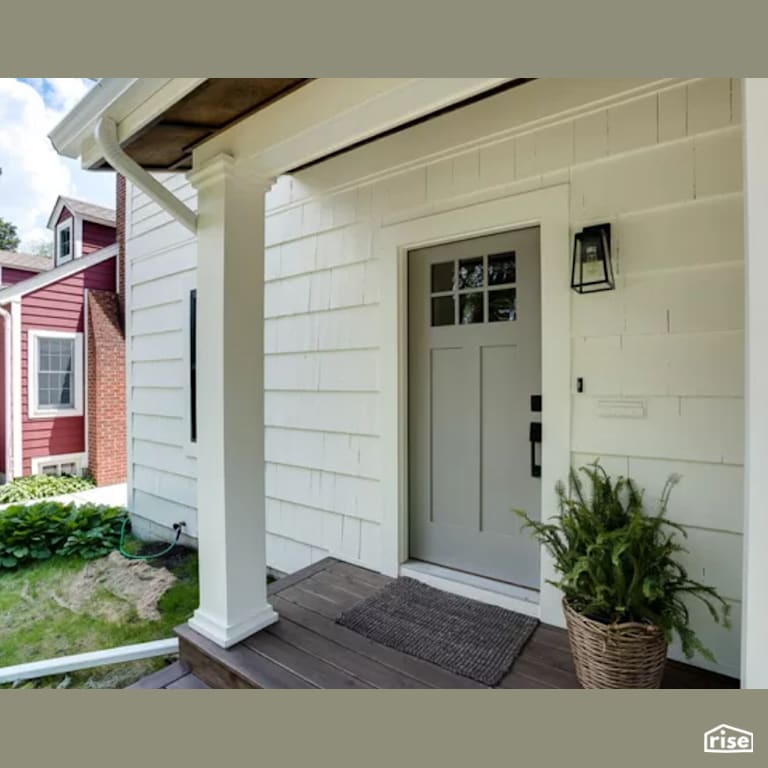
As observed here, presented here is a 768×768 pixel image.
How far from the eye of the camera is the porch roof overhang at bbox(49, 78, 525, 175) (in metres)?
1.47

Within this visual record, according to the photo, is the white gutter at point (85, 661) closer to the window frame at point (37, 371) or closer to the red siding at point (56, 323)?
Result: the red siding at point (56, 323)

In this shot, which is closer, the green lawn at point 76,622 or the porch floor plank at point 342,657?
the porch floor plank at point 342,657

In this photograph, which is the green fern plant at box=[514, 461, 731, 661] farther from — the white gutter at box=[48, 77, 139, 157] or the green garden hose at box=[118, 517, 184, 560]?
the green garden hose at box=[118, 517, 184, 560]

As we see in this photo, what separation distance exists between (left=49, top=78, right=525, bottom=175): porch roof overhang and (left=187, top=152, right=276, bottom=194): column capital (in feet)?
0.15

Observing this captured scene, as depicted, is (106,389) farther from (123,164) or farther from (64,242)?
(123,164)

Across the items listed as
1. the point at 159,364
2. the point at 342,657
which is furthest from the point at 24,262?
the point at 342,657

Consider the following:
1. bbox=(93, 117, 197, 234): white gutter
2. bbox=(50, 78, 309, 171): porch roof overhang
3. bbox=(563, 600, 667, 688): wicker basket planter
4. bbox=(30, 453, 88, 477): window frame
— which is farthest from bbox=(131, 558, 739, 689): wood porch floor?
bbox=(30, 453, 88, 477): window frame

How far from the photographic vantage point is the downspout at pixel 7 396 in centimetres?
652

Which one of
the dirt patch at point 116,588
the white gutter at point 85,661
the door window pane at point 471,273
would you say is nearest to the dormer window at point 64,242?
the dirt patch at point 116,588

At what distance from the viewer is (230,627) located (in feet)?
6.31

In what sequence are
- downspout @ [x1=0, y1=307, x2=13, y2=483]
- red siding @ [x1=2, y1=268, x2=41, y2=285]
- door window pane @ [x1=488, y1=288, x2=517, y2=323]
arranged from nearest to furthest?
door window pane @ [x1=488, y1=288, x2=517, y2=323]
downspout @ [x1=0, y1=307, x2=13, y2=483]
red siding @ [x1=2, y1=268, x2=41, y2=285]

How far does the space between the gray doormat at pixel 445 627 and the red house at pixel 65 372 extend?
241 inches

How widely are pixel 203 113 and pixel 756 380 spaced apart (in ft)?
6.68
